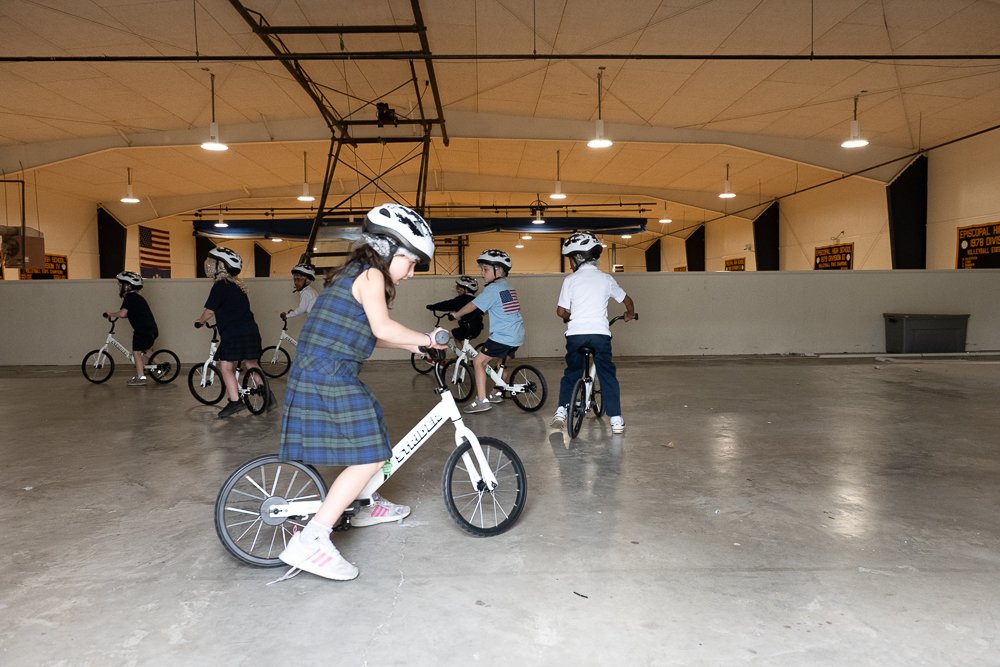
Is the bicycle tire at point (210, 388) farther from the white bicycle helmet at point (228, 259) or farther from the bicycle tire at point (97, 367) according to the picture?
the bicycle tire at point (97, 367)

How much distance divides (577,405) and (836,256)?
15.8m

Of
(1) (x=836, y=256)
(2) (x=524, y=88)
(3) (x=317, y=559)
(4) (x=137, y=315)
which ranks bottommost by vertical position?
(3) (x=317, y=559)

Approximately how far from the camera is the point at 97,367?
864 cm

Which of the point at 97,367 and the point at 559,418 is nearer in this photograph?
the point at 559,418

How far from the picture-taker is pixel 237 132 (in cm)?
1348

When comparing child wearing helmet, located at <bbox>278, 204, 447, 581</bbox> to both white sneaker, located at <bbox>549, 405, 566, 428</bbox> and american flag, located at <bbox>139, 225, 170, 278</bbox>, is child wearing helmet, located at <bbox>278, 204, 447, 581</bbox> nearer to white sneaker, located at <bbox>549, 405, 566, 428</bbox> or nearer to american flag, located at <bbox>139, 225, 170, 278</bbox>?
white sneaker, located at <bbox>549, 405, 566, 428</bbox>

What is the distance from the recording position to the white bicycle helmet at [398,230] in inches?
96.7

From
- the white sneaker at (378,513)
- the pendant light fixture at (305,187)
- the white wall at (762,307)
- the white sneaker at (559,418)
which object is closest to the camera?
the white sneaker at (378,513)

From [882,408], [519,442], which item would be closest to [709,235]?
[882,408]

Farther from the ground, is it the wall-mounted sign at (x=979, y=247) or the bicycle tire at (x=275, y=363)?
the wall-mounted sign at (x=979, y=247)

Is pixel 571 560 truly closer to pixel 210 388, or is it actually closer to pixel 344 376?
pixel 344 376

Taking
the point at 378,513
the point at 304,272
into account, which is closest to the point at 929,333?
the point at 304,272

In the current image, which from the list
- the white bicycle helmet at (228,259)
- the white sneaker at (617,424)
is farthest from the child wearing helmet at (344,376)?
the white bicycle helmet at (228,259)

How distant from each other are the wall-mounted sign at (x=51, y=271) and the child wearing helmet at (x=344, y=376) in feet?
58.9
